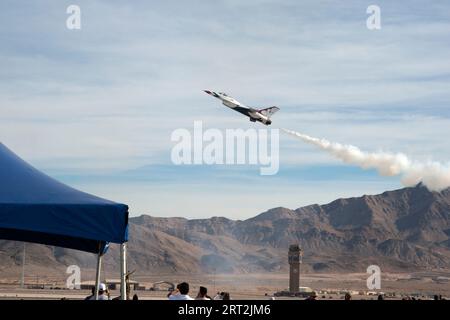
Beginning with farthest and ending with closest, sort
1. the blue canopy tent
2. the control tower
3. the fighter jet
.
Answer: the control tower, the fighter jet, the blue canopy tent

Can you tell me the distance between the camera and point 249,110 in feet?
301

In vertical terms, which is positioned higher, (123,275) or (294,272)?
(123,275)

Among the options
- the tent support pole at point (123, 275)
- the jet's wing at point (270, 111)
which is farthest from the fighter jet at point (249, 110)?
the tent support pole at point (123, 275)

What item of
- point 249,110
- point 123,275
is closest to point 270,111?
point 249,110

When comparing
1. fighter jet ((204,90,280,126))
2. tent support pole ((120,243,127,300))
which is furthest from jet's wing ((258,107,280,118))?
tent support pole ((120,243,127,300))

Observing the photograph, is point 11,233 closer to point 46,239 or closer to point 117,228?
point 46,239

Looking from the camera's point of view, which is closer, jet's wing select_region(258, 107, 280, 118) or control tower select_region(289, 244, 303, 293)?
jet's wing select_region(258, 107, 280, 118)

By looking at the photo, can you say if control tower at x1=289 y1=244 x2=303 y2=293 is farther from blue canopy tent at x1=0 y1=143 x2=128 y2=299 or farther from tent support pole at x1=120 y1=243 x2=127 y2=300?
blue canopy tent at x1=0 y1=143 x2=128 y2=299

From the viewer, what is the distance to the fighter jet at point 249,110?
8988cm

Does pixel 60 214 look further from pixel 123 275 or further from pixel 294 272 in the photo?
pixel 294 272

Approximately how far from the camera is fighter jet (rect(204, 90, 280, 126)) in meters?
89.9
